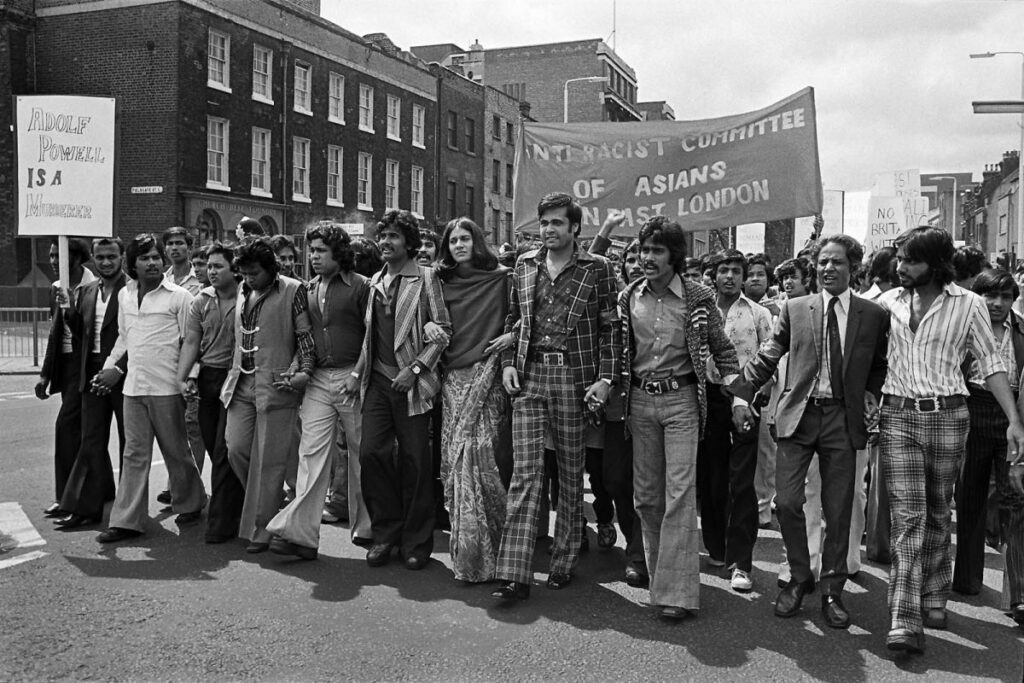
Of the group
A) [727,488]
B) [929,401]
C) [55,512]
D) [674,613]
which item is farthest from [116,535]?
[929,401]

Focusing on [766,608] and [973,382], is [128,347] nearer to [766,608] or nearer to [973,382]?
[766,608]

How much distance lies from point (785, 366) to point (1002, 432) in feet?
4.29

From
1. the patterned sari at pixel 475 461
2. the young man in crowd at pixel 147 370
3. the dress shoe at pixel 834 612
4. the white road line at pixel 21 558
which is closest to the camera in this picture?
the dress shoe at pixel 834 612

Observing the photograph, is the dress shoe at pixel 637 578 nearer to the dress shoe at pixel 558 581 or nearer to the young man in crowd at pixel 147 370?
the dress shoe at pixel 558 581

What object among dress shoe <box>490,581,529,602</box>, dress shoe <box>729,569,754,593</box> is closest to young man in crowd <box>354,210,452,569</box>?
dress shoe <box>490,581,529,602</box>

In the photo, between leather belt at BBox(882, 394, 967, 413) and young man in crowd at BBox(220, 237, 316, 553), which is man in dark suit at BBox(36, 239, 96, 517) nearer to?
young man in crowd at BBox(220, 237, 316, 553)

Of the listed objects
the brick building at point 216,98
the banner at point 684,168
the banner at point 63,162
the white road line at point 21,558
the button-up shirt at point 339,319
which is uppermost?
the brick building at point 216,98

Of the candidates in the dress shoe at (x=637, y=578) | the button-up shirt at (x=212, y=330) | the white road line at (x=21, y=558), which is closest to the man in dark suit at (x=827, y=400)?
the dress shoe at (x=637, y=578)

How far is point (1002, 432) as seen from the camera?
5.21 metres

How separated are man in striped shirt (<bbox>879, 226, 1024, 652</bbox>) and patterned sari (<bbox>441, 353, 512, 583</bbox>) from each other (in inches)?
84.1

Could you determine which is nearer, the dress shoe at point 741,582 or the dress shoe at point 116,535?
the dress shoe at point 741,582

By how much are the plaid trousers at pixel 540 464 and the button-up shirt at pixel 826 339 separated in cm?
130

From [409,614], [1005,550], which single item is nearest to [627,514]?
[409,614]

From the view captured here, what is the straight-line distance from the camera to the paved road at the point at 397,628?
163 inches
